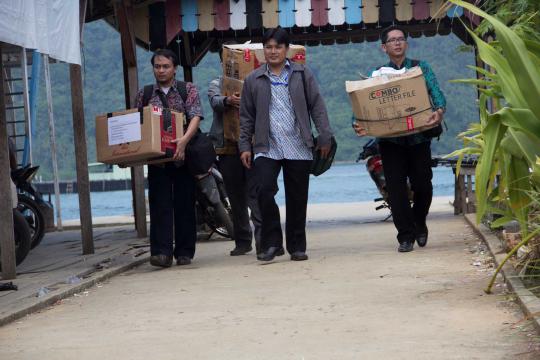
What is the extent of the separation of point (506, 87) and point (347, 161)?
2431 inches

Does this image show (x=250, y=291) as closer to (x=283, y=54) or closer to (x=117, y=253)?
(x=283, y=54)

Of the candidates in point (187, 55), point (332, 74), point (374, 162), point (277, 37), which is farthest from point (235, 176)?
point (332, 74)

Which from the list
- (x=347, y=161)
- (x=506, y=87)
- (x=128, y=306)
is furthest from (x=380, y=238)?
(x=347, y=161)

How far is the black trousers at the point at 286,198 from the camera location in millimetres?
10141

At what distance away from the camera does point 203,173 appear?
34.5 feet

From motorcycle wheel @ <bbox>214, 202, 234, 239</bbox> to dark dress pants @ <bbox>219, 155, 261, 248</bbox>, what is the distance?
1.83m

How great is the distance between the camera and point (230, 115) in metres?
11.2

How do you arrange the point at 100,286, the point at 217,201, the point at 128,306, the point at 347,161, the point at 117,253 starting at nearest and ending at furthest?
the point at 128,306, the point at 100,286, the point at 117,253, the point at 217,201, the point at 347,161

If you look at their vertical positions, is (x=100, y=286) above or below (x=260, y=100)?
below

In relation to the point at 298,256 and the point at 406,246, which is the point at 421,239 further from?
the point at 298,256

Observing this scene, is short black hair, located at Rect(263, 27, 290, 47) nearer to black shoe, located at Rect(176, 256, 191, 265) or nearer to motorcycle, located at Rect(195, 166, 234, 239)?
black shoe, located at Rect(176, 256, 191, 265)

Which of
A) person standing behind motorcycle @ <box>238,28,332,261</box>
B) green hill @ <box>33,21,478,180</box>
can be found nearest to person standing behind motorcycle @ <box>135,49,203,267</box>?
person standing behind motorcycle @ <box>238,28,332,261</box>

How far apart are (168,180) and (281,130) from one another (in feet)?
3.63

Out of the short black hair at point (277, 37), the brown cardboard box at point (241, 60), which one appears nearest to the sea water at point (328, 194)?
the brown cardboard box at point (241, 60)
